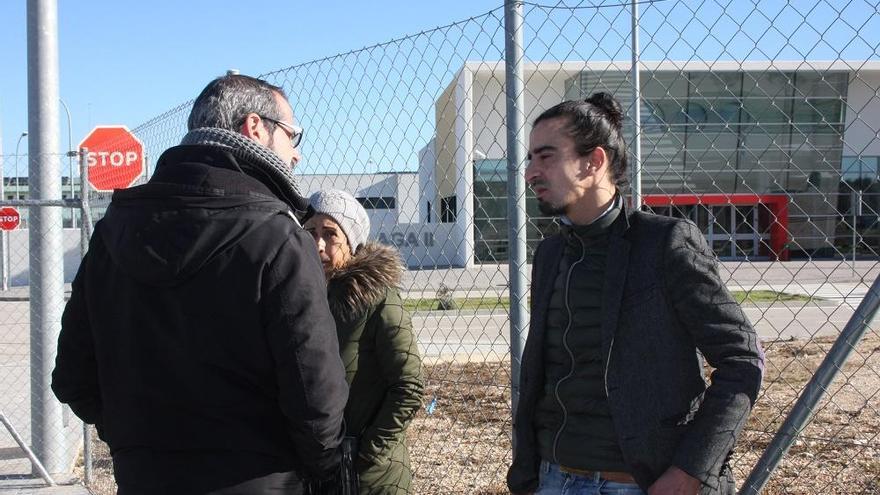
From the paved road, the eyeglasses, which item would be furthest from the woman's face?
the paved road

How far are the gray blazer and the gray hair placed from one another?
1027 mm

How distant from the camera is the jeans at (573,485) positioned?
2.18 metres

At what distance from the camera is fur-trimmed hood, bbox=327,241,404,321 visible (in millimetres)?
2814

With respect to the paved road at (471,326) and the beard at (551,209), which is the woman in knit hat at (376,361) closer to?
the beard at (551,209)

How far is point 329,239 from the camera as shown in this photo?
3039 mm

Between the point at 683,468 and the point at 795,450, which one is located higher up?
the point at 683,468

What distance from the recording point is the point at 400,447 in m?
2.96

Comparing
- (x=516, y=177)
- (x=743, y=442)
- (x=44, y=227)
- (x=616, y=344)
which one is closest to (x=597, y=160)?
(x=616, y=344)

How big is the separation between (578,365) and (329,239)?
1.16 metres

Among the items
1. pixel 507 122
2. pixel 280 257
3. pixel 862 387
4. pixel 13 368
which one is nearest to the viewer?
A: pixel 280 257

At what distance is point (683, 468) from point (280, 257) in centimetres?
110

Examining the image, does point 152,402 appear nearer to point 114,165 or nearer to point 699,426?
point 699,426

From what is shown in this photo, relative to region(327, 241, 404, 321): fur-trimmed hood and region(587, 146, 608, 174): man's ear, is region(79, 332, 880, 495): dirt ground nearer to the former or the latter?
region(587, 146, 608, 174): man's ear

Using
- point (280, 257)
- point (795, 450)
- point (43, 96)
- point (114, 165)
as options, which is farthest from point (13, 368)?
point (280, 257)
